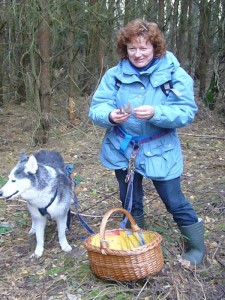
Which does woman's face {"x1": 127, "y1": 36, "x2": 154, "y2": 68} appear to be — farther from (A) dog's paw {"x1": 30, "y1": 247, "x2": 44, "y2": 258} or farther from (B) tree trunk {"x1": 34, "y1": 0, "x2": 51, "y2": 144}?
(B) tree trunk {"x1": 34, "y1": 0, "x2": 51, "y2": 144}

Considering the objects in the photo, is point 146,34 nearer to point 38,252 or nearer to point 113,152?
point 113,152

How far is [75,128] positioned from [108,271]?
6529mm

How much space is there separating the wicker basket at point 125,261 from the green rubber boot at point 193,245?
46 centimetres

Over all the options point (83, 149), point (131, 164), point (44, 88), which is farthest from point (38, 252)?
point (44, 88)

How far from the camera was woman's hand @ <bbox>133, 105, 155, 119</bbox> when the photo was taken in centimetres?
344

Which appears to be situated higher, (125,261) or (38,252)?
(125,261)

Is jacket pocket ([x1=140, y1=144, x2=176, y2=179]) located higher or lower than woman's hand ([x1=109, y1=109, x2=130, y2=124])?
lower

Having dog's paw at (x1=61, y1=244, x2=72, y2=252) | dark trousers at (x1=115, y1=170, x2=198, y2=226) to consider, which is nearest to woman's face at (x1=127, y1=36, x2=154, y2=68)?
dark trousers at (x1=115, y1=170, x2=198, y2=226)

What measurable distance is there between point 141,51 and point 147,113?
1.91ft

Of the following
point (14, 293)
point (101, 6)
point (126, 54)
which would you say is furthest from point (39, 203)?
point (101, 6)

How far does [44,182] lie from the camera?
4.26 m

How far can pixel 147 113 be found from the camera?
135 inches

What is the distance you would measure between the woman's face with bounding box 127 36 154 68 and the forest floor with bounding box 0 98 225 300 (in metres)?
1.79

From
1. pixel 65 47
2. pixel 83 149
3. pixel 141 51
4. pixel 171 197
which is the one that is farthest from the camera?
pixel 65 47
